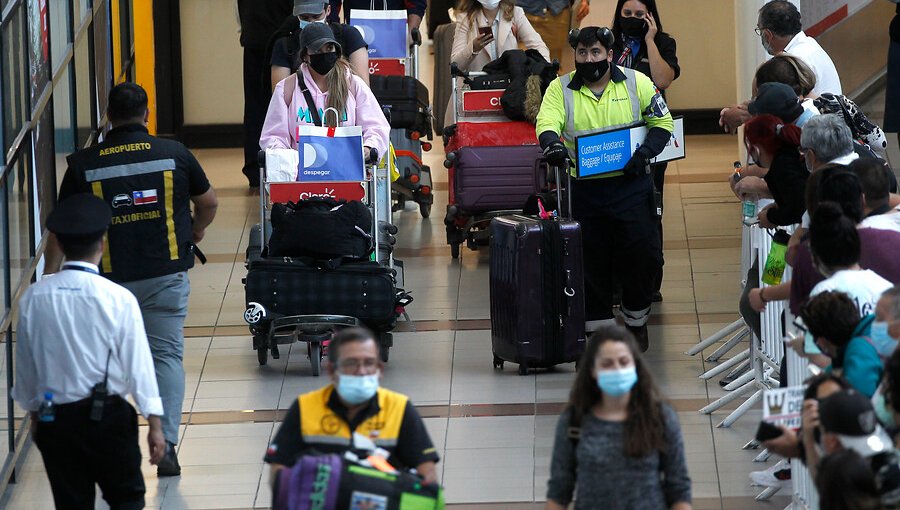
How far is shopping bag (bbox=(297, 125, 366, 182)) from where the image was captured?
29.0ft

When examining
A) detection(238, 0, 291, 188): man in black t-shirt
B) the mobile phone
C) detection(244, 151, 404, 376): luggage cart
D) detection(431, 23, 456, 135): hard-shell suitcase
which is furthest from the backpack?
detection(431, 23, 456, 135): hard-shell suitcase

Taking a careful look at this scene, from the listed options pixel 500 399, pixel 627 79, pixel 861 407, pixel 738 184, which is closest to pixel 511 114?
pixel 627 79

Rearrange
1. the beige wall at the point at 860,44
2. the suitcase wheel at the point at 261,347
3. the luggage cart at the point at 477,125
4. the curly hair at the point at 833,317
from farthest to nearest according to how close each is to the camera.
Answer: the beige wall at the point at 860,44 → the luggage cart at the point at 477,125 → the suitcase wheel at the point at 261,347 → the curly hair at the point at 833,317

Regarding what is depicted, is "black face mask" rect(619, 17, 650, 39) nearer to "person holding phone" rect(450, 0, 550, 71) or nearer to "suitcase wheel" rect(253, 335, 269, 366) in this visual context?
"person holding phone" rect(450, 0, 550, 71)

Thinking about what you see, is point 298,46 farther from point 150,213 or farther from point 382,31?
point 150,213

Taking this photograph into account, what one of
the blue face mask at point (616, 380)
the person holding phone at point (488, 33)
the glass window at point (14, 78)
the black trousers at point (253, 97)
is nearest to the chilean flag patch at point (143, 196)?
the glass window at point (14, 78)

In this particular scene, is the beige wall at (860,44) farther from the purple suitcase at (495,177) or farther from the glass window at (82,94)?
the glass window at (82,94)

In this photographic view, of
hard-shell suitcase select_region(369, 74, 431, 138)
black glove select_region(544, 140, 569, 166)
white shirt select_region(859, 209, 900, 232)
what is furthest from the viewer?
hard-shell suitcase select_region(369, 74, 431, 138)

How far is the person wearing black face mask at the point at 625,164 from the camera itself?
8.37m

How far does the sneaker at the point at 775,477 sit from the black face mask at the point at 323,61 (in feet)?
12.2

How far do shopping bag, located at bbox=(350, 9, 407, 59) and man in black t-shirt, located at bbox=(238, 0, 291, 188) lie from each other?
3.86 feet

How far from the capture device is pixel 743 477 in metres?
6.79

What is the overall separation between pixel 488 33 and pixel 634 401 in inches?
302

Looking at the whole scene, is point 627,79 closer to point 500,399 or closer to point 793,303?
point 500,399
